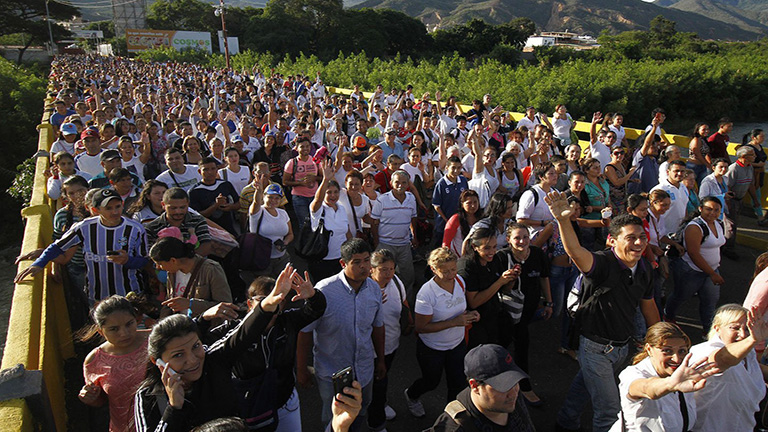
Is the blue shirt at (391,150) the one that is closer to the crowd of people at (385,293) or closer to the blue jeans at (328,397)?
the crowd of people at (385,293)

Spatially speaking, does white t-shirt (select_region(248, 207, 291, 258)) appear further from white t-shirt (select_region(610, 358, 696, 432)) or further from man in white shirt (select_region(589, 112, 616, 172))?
man in white shirt (select_region(589, 112, 616, 172))

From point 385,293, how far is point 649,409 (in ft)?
6.04

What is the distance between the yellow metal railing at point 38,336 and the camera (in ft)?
8.84

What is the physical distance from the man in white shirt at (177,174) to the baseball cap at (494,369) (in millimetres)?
4384

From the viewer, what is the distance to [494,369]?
2.27 m

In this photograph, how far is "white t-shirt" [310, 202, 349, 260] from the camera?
493 centimetres

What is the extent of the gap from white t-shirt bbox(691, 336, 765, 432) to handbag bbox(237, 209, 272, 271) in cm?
358

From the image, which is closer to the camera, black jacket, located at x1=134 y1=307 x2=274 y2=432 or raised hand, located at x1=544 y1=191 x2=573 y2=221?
black jacket, located at x1=134 y1=307 x2=274 y2=432

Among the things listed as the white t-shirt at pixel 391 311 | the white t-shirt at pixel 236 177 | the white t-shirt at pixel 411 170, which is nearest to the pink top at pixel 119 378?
the white t-shirt at pixel 391 311

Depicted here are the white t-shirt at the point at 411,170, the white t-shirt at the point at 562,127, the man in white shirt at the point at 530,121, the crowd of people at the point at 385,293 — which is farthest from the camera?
the white t-shirt at the point at 562,127

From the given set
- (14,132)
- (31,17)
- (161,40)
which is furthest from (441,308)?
(31,17)

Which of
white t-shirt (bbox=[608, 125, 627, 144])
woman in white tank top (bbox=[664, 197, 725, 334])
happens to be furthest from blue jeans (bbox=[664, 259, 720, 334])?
white t-shirt (bbox=[608, 125, 627, 144])

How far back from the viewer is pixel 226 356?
2527mm

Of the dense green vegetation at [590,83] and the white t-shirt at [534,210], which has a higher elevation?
the dense green vegetation at [590,83]
